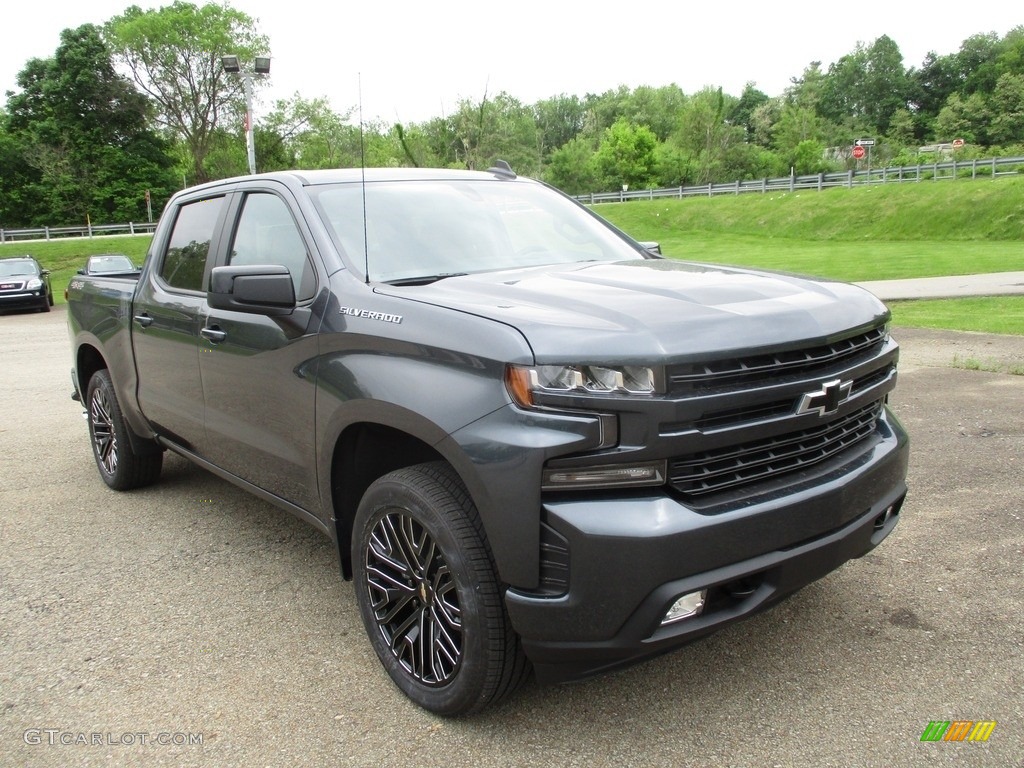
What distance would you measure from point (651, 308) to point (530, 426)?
0.62 meters

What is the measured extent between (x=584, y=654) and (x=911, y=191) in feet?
136

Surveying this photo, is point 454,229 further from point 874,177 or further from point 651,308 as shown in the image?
point 874,177

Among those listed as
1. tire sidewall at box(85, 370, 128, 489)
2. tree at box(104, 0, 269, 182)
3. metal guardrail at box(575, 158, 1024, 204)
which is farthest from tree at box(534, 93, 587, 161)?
tire sidewall at box(85, 370, 128, 489)

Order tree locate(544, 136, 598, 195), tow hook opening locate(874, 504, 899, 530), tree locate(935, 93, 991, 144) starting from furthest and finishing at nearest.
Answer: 1. tree locate(935, 93, 991, 144)
2. tree locate(544, 136, 598, 195)
3. tow hook opening locate(874, 504, 899, 530)

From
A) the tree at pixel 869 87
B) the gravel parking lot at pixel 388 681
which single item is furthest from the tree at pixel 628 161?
the gravel parking lot at pixel 388 681

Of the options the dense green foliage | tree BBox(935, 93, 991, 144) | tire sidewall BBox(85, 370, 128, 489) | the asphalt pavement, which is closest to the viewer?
tire sidewall BBox(85, 370, 128, 489)

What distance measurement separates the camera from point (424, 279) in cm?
355

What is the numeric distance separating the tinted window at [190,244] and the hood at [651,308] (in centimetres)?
167

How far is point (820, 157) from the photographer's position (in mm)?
71250

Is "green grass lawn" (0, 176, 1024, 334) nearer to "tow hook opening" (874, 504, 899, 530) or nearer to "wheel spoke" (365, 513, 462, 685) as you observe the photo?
"tow hook opening" (874, 504, 899, 530)

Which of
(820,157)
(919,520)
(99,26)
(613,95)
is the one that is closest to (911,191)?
(820,157)

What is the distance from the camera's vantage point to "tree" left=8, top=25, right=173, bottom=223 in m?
57.8

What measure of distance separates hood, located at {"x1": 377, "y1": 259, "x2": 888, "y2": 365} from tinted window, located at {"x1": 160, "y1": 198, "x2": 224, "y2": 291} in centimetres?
167

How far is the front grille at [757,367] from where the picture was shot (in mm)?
2541
